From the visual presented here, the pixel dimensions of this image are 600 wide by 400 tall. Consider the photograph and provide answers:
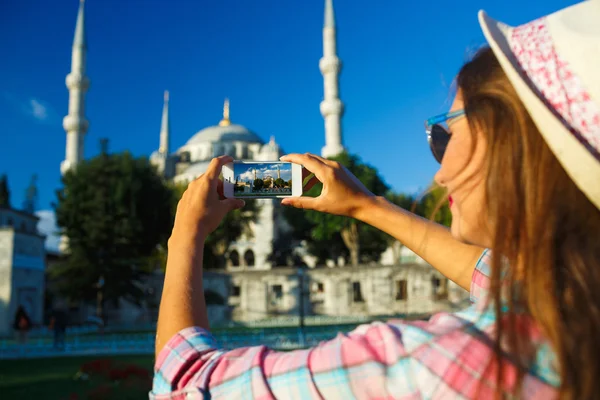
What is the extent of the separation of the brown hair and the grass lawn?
283 inches

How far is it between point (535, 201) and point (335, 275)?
2831cm

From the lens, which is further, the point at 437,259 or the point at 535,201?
the point at 437,259

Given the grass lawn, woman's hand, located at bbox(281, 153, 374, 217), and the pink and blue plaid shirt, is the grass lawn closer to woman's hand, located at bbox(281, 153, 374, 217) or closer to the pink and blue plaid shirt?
woman's hand, located at bbox(281, 153, 374, 217)

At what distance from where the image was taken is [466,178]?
3.57 feet

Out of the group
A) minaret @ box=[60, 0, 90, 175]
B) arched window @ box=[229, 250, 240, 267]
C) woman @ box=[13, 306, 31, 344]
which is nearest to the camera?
woman @ box=[13, 306, 31, 344]

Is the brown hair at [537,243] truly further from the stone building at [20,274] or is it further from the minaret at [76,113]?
the minaret at [76,113]

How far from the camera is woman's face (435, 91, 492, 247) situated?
1.06 m

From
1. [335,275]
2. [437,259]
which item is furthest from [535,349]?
[335,275]

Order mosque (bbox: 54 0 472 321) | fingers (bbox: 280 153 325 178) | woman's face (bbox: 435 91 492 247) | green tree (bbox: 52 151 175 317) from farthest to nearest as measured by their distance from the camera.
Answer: mosque (bbox: 54 0 472 321), green tree (bbox: 52 151 175 317), fingers (bbox: 280 153 325 178), woman's face (bbox: 435 91 492 247)

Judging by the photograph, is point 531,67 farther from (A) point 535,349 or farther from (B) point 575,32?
(A) point 535,349

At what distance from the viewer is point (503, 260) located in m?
1.00

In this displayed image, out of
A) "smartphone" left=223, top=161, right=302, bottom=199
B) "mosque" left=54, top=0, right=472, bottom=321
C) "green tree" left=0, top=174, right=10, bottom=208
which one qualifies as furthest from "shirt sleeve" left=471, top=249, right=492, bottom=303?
"green tree" left=0, top=174, right=10, bottom=208

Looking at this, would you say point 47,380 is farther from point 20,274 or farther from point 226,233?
point 226,233

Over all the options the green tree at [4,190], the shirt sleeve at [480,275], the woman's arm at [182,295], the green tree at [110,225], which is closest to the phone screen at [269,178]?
the woman's arm at [182,295]
